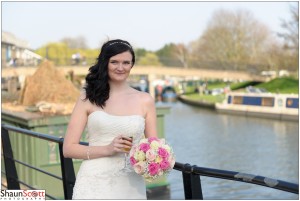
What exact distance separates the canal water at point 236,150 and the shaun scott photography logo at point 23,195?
10792mm

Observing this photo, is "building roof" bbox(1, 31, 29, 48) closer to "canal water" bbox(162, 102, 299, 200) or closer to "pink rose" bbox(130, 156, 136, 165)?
"canal water" bbox(162, 102, 299, 200)

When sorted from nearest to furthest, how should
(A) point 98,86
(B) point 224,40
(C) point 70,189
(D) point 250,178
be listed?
1. (D) point 250,178
2. (A) point 98,86
3. (C) point 70,189
4. (B) point 224,40

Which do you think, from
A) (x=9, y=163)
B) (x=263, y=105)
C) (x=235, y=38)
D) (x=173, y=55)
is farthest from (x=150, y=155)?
(x=173, y=55)

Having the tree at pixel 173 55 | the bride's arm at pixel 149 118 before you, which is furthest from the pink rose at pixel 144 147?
the tree at pixel 173 55

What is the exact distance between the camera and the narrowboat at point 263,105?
39.6 meters

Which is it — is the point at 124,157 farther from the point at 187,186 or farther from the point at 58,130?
the point at 58,130

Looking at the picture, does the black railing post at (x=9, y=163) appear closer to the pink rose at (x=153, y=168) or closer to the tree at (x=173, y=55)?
the pink rose at (x=153, y=168)

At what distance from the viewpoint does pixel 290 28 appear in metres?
49.8

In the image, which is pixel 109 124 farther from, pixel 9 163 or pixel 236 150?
pixel 236 150

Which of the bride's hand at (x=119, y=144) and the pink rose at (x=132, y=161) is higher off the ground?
the bride's hand at (x=119, y=144)

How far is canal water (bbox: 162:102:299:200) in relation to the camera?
16672mm

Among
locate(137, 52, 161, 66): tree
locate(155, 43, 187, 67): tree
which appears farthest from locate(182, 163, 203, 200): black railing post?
locate(137, 52, 161, 66): tree

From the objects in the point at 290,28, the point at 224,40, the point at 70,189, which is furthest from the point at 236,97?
the point at 70,189

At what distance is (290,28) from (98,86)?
49.1 m
